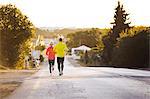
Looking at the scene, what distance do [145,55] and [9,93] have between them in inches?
1334

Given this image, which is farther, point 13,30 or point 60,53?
point 13,30

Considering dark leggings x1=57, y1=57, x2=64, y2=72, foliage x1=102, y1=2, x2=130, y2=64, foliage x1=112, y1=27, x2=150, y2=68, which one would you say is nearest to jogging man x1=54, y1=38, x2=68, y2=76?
dark leggings x1=57, y1=57, x2=64, y2=72

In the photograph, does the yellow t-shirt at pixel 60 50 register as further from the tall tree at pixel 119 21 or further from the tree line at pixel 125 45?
the tall tree at pixel 119 21

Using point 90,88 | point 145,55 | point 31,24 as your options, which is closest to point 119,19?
point 31,24

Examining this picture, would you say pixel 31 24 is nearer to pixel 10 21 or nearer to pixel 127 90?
pixel 10 21

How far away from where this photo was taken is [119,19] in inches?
2936

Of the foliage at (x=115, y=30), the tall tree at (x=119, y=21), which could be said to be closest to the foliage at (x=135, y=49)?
the foliage at (x=115, y=30)

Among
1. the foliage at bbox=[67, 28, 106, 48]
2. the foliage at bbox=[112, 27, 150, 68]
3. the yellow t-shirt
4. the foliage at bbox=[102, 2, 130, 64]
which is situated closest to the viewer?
the yellow t-shirt

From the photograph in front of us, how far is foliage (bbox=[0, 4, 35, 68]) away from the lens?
55.2 m

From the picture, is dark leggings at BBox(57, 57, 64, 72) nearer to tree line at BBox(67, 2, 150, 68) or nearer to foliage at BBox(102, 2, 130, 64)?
tree line at BBox(67, 2, 150, 68)

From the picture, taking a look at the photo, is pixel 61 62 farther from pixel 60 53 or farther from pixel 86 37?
pixel 86 37

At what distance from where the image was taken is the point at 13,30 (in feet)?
183

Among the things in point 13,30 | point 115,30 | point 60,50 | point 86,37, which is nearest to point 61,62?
point 60,50

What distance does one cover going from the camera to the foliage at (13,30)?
5519 cm
